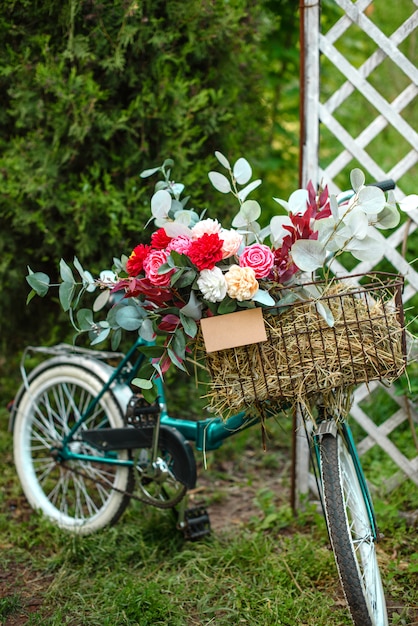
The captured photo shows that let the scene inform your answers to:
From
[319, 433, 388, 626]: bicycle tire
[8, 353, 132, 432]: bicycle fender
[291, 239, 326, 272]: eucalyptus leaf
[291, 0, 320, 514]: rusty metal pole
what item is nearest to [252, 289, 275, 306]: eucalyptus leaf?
[291, 239, 326, 272]: eucalyptus leaf

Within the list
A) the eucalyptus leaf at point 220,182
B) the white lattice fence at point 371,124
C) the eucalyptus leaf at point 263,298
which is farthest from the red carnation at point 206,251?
the white lattice fence at point 371,124

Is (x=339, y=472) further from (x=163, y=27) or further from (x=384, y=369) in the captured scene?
(x=163, y=27)

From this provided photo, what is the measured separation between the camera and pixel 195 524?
255 cm

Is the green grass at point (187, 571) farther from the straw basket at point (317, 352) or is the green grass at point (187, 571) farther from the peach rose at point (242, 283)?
the peach rose at point (242, 283)

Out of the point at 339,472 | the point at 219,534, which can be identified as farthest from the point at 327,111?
the point at 219,534

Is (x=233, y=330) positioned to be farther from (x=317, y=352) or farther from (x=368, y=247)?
(x=368, y=247)

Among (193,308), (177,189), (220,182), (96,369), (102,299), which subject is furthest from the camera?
(96,369)

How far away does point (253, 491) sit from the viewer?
3105 millimetres

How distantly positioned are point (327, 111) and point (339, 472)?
1276 mm

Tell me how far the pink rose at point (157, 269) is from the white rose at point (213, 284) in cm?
10

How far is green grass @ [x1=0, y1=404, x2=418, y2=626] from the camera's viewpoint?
2133 mm

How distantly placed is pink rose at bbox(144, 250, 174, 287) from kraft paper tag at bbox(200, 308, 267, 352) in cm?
14

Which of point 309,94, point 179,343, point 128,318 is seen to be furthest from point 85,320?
point 309,94

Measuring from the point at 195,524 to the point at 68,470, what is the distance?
22.8 inches
